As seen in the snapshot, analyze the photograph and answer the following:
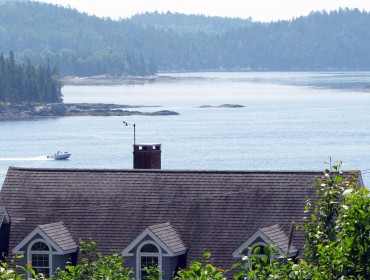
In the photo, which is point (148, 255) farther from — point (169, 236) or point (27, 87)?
point (27, 87)

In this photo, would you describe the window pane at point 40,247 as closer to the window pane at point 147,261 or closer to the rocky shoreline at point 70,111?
the window pane at point 147,261

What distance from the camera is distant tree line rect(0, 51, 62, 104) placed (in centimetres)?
17175

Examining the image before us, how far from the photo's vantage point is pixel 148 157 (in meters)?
23.5

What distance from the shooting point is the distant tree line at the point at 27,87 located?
172 meters

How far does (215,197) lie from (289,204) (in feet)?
4.11

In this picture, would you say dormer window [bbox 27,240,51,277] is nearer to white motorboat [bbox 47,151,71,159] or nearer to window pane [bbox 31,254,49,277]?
window pane [bbox 31,254,49,277]

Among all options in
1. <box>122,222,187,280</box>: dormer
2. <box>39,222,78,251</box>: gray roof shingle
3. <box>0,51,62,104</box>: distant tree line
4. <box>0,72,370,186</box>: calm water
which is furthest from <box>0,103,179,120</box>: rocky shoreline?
<box>122,222,187,280</box>: dormer

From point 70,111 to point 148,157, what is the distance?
134m

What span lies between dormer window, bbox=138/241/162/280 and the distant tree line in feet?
503

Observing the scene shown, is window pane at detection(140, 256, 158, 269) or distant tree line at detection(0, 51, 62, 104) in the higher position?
distant tree line at detection(0, 51, 62, 104)

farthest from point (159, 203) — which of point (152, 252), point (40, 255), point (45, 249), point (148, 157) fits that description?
point (148, 157)

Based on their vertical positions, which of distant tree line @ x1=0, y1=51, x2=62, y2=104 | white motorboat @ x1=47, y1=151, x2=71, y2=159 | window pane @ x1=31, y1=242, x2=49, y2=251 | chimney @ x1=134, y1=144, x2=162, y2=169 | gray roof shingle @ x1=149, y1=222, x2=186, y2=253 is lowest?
window pane @ x1=31, y1=242, x2=49, y2=251

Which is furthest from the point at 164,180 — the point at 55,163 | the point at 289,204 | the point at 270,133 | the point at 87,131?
the point at 87,131

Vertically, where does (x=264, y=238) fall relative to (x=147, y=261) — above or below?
above
